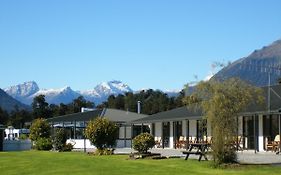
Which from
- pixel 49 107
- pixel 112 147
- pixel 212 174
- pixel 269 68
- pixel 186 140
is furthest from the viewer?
pixel 49 107

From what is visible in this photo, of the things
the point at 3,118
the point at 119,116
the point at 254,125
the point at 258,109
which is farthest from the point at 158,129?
the point at 3,118

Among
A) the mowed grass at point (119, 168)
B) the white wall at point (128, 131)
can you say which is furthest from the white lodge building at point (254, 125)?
the white wall at point (128, 131)

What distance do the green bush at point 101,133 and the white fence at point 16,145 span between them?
46.4ft

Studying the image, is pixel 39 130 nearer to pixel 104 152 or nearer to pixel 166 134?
pixel 166 134

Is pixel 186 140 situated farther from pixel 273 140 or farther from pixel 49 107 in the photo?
pixel 49 107

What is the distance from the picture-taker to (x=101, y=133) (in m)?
32.4

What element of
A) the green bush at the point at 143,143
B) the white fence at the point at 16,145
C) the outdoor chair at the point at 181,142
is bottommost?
the white fence at the point at 16,145

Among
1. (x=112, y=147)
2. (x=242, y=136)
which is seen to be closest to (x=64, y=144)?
(x=112, y=147)

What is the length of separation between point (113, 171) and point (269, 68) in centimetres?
1259

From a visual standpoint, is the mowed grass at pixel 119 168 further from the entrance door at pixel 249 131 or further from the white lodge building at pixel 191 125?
the entrance door at pixel 249 131

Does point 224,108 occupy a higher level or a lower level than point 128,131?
higher

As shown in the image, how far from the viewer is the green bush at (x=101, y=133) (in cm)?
3228

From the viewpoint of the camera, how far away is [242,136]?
31766mm

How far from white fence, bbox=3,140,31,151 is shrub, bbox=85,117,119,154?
46.4ft
